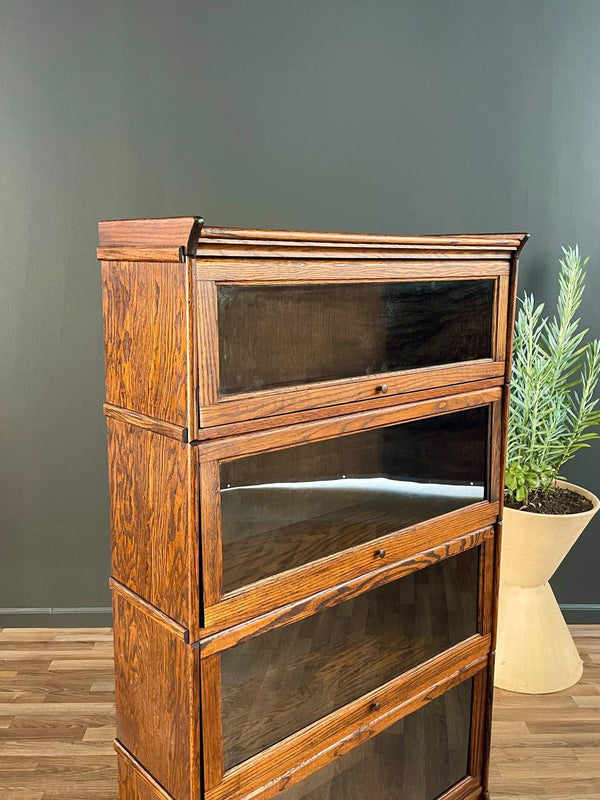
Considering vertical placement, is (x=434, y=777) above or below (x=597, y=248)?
below

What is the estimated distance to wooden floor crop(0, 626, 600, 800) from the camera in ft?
6.50

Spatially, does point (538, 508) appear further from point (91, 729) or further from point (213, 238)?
point (213, 238)

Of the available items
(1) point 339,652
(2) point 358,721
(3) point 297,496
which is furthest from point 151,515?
(2) point 358,721

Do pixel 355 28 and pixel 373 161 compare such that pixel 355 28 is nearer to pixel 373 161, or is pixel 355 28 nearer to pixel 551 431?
pixel 373 161

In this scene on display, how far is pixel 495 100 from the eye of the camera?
8.29 ft

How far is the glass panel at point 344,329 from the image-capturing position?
1.25 m

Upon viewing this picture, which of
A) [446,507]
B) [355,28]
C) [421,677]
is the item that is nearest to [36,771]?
[421,677]

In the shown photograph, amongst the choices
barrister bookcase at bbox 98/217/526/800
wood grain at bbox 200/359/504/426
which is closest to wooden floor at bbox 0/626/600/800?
barrister bookcase at bbox 98/217/526/800

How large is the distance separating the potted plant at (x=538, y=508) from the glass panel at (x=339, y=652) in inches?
25.5

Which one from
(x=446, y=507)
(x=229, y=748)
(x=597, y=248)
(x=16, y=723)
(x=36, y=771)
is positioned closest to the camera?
(x=229, y=748)

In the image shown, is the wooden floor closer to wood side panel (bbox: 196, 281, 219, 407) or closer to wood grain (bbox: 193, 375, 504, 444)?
wood grain (bbox: 193, 375, 504, 444)

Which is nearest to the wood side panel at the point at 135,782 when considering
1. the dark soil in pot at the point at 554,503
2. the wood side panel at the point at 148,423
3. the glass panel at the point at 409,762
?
the glass panel at the point at 409,762

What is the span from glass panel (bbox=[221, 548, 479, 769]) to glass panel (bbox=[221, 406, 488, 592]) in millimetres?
131

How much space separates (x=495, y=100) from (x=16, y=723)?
7.65ft
